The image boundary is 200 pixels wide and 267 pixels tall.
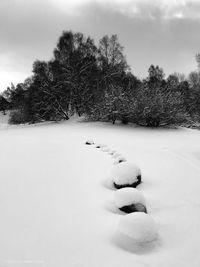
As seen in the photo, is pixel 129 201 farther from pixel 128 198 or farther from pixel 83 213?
pixel 83 213

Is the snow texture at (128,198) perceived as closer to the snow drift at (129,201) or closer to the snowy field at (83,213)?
the snow drift at (129,201)

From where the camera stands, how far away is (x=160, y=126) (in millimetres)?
21312

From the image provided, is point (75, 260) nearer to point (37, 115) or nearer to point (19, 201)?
point (19, 201)

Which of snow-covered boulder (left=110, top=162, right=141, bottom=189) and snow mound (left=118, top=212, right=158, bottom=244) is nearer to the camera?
snow mound (left=118, top=212, right=158, bottom=244)

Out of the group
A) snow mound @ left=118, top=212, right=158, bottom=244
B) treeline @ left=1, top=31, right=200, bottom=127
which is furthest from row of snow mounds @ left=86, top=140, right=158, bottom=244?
treeline @ left=1, top=31, right=200, bottom=127

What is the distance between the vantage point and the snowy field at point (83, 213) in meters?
3.65

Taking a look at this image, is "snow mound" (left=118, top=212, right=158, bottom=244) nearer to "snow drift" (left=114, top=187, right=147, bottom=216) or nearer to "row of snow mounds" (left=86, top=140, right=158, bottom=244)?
"row of snow mounds" (left=86, top=140, right=158, bottom=244)

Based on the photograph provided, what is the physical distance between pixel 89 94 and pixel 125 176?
745 inches

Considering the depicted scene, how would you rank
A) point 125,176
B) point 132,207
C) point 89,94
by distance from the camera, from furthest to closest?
point 89,94
point 125,176
point 132,207

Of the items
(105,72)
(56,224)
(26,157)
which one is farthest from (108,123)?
(56,224)

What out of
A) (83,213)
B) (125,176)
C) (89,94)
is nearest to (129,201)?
(83,213)

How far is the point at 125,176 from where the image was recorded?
6.66 meters

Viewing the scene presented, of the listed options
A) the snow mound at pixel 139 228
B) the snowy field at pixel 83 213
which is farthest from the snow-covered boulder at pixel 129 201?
the snow mound at pixel 139 228

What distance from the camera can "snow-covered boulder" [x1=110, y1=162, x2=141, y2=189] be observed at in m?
6.58
